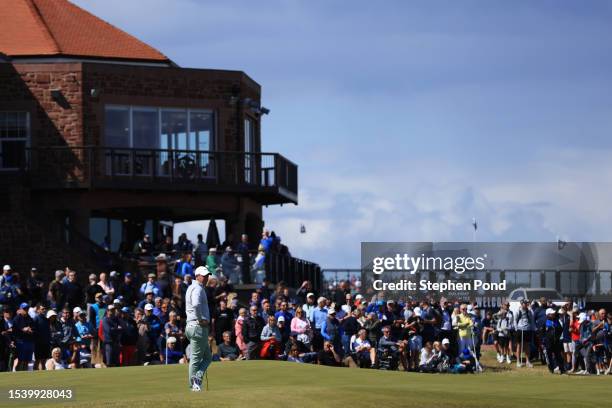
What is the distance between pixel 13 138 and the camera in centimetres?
4909

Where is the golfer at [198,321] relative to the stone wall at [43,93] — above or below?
below

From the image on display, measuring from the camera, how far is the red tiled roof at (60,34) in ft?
168

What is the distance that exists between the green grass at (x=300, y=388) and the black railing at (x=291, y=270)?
11002 millimetres

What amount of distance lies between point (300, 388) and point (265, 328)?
9.87 m

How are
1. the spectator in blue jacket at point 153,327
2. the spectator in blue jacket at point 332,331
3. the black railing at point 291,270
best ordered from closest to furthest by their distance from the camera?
the spectator in blue jacket at point 153,327, the spectator in blue jacket at point 332,331, the black railing at point 291,270

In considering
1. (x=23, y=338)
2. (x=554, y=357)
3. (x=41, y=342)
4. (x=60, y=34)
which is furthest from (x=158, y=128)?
(x=23, y=338)

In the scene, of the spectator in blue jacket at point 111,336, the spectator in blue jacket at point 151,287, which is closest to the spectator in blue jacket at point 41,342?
the spectator in blue jacket at point 111,336

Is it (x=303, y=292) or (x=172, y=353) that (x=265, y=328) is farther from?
(x=303, y=292)

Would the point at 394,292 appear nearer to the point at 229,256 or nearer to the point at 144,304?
the point at 229,256

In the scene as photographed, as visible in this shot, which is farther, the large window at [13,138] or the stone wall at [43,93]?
the stone wall at [43,93]

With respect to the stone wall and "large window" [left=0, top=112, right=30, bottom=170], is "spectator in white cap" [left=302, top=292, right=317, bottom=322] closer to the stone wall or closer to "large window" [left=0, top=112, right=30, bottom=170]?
the stone wall

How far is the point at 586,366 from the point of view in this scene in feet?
132

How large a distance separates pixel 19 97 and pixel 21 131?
1.10 meters

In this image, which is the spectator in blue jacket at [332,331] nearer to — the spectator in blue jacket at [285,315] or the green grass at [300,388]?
the spectator in blue jacket at [285,315]
